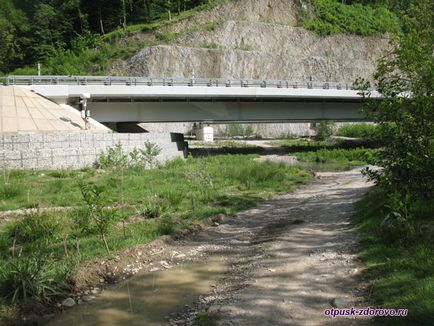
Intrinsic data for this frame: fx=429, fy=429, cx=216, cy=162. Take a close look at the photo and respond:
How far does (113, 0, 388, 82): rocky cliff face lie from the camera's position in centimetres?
6662

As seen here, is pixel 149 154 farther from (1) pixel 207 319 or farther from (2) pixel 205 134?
(2) pixel 205 134

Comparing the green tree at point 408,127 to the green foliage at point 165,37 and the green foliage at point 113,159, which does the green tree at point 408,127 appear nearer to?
the green foliage at point 113,159

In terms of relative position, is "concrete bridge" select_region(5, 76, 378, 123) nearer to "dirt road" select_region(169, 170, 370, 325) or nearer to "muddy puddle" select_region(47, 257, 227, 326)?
"dirt road" select_region(169, 170, 370, 325)

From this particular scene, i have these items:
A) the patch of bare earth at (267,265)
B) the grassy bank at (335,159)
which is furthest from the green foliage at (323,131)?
the patch of bare earth at (267,265)

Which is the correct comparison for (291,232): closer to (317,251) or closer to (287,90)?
(317,251)

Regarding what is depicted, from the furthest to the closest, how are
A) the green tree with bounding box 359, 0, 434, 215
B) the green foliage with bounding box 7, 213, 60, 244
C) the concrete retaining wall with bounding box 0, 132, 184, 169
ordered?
1. the concrete retaining wall with bounding box 0, 132, 184, 169
2. the green foliage with bounding box 7, 213, 60, 244
3. the green tree with bounding box 359, 0, 434, 215

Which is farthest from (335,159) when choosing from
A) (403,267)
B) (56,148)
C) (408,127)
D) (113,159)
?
(403,267)

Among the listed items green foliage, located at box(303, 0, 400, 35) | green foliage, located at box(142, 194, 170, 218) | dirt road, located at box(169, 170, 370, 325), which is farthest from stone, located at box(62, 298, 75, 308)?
green foliage, located at box(303, 0, 400, 35)

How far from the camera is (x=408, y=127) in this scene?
374 inches

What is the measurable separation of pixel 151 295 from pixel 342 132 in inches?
2562

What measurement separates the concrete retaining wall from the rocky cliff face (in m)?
40.5

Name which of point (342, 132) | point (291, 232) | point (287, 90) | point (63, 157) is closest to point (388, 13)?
point (342, 132)

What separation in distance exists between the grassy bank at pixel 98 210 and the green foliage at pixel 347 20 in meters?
62.6

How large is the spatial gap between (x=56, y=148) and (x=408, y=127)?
19.1 m
